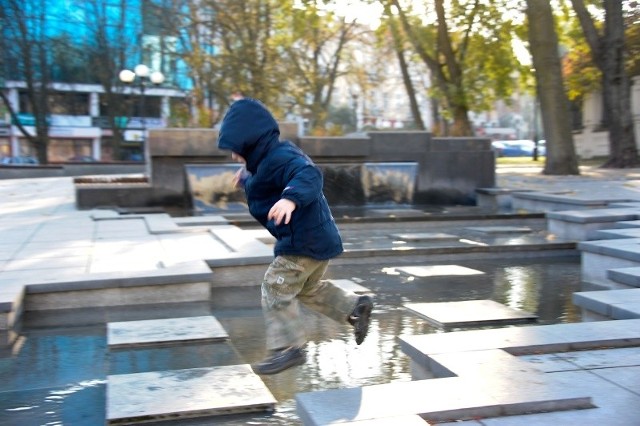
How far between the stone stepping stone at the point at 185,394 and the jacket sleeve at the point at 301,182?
110 cm

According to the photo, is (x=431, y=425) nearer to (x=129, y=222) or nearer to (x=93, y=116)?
(x=129, y=222)

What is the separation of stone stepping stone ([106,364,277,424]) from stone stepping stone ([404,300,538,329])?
1853 millimetres

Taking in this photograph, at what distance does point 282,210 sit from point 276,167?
49 cm

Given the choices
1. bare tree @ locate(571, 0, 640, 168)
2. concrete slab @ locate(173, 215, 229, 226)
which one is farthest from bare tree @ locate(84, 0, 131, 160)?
concrete slab @ locate(173, 215, 229, 226)

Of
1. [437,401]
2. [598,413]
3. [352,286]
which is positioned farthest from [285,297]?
[352,286]

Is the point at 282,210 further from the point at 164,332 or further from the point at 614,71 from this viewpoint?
the point at 614,71

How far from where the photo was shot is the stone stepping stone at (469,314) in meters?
5.53

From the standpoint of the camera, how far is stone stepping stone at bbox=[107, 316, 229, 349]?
5.11 meters

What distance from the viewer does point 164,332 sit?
17.5 feet

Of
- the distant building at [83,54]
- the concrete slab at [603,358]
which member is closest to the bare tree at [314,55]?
the distant building at [83,54]

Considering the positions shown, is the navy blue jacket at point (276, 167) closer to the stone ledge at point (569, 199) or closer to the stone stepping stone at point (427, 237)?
the stone stepping stone at point (427, 237)

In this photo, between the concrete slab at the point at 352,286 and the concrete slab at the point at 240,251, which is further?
the concrete slab at the point at 240,251

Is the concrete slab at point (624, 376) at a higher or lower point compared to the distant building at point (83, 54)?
lower

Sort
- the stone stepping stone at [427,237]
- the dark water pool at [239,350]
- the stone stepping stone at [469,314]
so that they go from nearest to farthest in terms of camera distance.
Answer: the dark water pool at [239,350] < the stone stepping stone at [469,314] < the stone stepping stone at [427,237]
